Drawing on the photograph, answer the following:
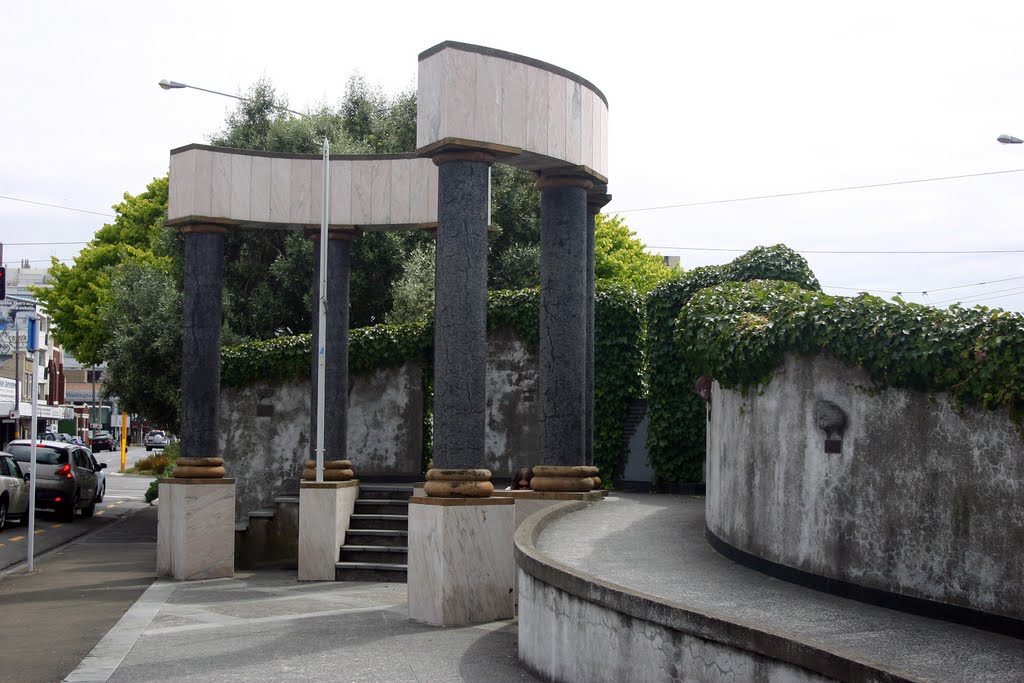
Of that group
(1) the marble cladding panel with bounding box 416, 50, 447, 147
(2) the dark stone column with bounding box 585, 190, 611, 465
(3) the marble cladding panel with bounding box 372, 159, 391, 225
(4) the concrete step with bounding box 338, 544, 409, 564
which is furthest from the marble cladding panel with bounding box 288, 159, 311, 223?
(1) the marble cladding panel with bounding box 416, 50, 447, 147

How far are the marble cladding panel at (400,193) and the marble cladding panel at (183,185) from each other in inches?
106

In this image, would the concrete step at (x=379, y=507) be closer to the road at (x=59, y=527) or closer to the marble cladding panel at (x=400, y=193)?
the marble cladding panel at (x=400, y=193)

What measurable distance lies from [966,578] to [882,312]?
1898mm

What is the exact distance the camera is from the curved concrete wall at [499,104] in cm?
1139

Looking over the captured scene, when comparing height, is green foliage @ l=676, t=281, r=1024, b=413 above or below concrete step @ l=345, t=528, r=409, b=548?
above

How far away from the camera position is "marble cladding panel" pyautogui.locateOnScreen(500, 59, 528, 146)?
11.7 meters

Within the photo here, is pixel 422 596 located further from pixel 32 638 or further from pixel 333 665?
pixel 32 638

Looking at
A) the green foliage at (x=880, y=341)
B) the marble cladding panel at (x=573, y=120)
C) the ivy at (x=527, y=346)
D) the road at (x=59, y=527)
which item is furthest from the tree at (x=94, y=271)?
the green foliage at (x=880, y=341)

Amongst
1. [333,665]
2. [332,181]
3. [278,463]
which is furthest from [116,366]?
[333,665]

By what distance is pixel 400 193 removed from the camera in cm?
1669

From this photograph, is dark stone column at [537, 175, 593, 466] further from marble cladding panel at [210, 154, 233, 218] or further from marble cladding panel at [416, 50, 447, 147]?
marble cladding panel at [210, 154, 233, 218]

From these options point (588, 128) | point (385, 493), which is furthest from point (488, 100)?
point (385, 493)

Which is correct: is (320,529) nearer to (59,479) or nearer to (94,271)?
(59,479)

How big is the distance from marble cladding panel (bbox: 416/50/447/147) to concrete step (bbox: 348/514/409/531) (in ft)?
19.4
